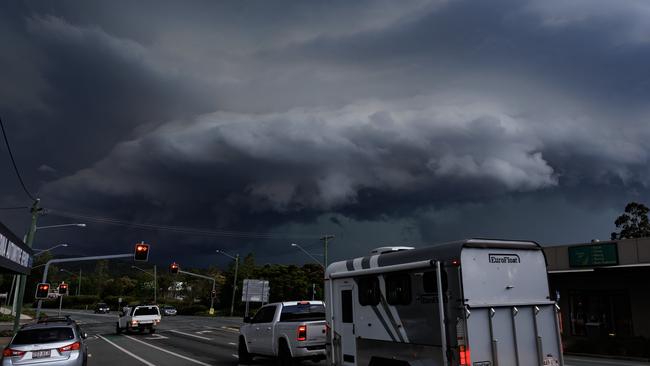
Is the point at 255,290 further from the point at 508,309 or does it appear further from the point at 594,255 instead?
the point at 508,309

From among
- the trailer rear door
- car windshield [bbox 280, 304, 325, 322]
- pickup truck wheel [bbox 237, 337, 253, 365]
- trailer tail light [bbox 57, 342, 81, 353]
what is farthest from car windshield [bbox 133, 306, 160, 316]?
the trailer rear door

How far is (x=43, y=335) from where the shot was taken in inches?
513

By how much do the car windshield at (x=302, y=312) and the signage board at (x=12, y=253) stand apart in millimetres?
13796

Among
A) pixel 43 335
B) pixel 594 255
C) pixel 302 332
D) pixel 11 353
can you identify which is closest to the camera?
pixel 11 353

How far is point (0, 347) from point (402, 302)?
21551 millimetres

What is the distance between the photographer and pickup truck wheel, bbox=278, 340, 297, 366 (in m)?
13.6

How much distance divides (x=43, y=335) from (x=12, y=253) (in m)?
13.4

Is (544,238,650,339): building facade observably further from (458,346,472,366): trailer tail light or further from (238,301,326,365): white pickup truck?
(458,346,472,366): trailer tail light

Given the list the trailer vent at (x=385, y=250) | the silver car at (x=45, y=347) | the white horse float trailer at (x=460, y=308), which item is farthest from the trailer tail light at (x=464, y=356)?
Answer: the silver car at (x=45, y=347)

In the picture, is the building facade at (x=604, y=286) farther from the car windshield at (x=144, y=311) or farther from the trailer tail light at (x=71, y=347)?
Result: the car windshield at (x=144, y=311)

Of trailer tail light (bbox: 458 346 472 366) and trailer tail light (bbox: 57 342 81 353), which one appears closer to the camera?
trailer tail light (bbox: 458 346 472 366)

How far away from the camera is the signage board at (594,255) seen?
2272 centimetres

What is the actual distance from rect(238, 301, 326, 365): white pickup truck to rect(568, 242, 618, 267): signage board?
1513cm

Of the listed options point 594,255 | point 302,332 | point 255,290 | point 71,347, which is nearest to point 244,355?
point 302,332
